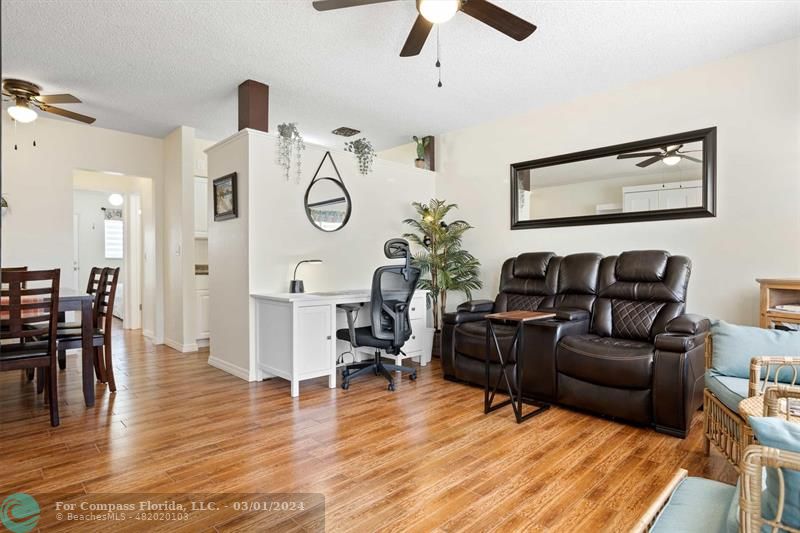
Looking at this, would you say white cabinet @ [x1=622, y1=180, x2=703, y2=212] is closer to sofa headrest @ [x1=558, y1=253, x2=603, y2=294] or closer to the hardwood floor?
sofa headrest @ [x1=558, y1=253, x2=603, y2=294]

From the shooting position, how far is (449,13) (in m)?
2.59

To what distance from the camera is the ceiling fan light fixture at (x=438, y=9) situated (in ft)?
8.32

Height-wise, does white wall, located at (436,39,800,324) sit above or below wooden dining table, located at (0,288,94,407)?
above

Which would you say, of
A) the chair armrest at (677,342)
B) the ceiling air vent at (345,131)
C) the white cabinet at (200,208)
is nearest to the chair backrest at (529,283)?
the chair armrest at (677,342)

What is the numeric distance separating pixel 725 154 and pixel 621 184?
811 mm

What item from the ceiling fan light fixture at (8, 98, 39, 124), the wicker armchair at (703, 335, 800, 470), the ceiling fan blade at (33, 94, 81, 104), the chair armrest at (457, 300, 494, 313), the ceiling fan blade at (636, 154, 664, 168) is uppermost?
the ceiling fan blade at (33, 94, 81, 104)

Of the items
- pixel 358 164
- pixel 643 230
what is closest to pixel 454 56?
pixel 358 164

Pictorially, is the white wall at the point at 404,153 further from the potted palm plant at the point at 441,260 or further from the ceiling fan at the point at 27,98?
the ceiling fan at the point at 27,98

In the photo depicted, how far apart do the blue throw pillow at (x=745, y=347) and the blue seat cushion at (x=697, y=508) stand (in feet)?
4.08

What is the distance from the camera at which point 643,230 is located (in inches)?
164

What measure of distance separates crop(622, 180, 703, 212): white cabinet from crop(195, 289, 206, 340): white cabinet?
16.0 feet

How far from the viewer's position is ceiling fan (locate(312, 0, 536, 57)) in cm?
257

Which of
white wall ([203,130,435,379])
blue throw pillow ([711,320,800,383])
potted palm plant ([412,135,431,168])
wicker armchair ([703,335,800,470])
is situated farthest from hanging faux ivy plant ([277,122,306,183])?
wicker armchair ([703,335,800,470])

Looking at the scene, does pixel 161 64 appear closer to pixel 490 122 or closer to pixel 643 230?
pixel 490 122
